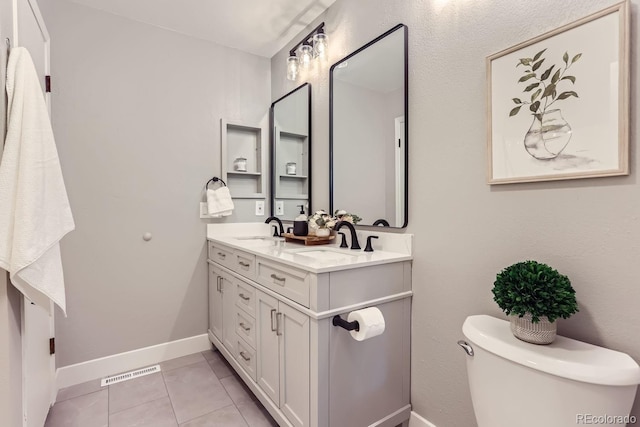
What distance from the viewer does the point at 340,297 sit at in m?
1.23

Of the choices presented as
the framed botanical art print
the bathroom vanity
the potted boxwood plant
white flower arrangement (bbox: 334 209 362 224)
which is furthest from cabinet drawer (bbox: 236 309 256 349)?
the framed botanical art print

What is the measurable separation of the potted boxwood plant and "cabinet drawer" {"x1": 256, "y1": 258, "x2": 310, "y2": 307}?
690 millimetres

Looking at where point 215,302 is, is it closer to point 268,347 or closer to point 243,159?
point 268,347

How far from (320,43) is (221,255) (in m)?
1.56

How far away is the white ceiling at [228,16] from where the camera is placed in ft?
6.36

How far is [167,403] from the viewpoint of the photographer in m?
1.75

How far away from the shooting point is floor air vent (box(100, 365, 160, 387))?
1.97m

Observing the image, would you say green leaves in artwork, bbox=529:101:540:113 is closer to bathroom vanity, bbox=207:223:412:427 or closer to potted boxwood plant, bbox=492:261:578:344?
potted boxwood plant, bbox=492:261:578:344

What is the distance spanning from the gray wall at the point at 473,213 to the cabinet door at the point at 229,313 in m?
1.10

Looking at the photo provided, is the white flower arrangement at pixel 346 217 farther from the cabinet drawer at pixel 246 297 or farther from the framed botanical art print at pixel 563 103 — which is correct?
the framed botanical art print at pixel 563 103

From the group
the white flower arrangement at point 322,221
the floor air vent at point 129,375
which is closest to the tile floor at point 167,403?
the floor air vent at point 129,375

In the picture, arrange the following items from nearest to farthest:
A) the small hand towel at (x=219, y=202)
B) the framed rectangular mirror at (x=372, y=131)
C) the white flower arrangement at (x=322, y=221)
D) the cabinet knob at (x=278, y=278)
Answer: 1. the cabinet knob at (x=278, y=278)
2. the framed rectangular mirror at (x=372, y=131)
3. the white flower arrangement at (x=322, y=221)
4. the small hand towel at (x=219, y=202)

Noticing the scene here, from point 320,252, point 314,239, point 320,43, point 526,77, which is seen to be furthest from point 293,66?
point 526,77

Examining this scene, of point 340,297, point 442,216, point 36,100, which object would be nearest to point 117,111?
point 36,100
